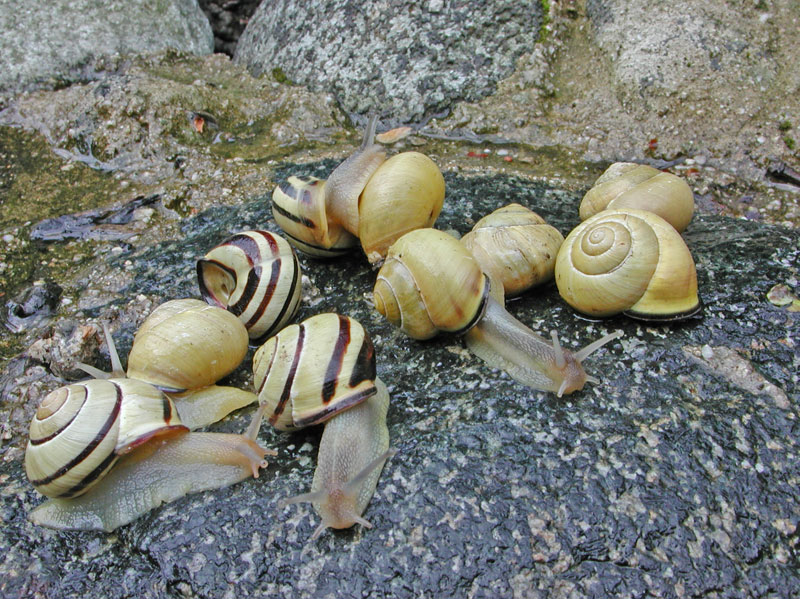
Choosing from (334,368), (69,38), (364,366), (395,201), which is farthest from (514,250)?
(69,38)

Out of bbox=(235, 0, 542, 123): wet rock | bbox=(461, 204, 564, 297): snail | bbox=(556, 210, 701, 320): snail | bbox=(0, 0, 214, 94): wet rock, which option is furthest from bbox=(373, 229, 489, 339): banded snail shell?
bbox=(0, 0, 214, 94): wet rock

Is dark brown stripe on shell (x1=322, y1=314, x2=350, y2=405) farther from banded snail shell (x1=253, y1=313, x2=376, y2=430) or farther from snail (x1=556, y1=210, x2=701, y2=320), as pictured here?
snail (x1=556, y1=210, x2=701, y2=320)

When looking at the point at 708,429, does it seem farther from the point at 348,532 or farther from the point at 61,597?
the point at 61,597

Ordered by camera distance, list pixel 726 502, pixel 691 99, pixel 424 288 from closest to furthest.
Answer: pixel 726 502, pixel 424 288, pixel 691 99

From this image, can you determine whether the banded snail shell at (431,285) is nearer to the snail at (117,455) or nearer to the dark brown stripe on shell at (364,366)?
the dark brown stripe on shell at (364,366)

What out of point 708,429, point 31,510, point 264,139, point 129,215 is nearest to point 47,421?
point 31,510

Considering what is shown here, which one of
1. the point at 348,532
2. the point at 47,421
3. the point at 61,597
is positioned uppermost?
the point at 47,421

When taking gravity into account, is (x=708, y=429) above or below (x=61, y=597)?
above

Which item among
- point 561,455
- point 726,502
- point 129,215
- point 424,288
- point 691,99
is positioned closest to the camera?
point 726,502
